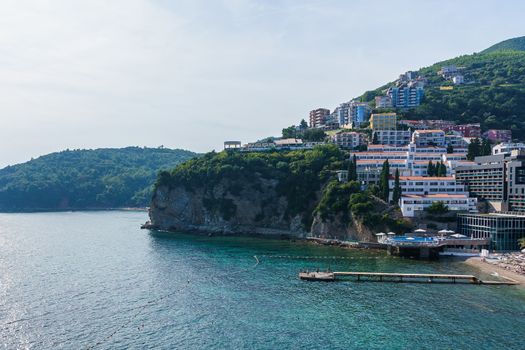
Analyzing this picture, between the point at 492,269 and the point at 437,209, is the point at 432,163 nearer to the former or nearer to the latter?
the point at 437,209

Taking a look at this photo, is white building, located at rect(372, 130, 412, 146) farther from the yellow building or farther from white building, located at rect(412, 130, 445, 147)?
the yellow building

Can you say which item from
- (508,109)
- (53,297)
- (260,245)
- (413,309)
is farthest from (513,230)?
(508,109)

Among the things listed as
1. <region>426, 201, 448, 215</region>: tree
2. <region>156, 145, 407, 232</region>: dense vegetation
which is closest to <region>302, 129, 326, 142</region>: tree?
<region>156, 145, 407, 232</region>: dense vegetation

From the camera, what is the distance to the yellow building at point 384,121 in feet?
497

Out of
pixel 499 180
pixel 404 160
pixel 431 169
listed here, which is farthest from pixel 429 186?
pixel 404 160

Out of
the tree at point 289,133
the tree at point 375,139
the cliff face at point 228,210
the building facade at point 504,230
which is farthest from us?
the tree at point 289,133

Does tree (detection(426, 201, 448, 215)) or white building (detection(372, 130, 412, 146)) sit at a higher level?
white building (detection(372, 130, 412, 146))

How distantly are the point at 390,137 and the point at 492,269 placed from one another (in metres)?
77.9

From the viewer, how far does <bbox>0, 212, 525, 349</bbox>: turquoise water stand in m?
42.8

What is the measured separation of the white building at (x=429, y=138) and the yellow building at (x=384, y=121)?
13632 millimetres

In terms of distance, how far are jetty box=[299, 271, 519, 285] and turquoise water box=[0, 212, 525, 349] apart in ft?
7.09

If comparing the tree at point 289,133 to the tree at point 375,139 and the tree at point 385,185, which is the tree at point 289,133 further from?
the tree at point 385,185

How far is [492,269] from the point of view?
71188 mm

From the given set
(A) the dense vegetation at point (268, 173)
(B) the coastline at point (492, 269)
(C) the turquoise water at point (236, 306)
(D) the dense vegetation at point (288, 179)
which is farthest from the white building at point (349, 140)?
(B) the coastline at point (492, 269)
